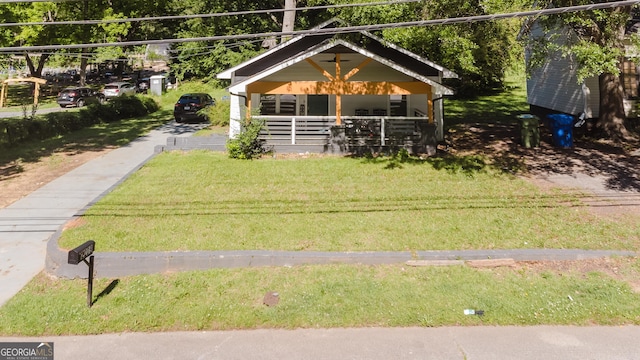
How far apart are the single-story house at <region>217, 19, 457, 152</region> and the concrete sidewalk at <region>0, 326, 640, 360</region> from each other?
933cm

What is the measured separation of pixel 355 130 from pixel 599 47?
7150 mm

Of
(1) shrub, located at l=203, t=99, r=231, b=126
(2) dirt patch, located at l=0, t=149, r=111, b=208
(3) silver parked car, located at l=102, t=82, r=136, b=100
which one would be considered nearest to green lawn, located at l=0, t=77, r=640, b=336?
(2) dirt patch, located at l=0, t=149, r=111, b=208

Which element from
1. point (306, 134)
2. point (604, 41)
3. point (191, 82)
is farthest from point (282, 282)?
point (191, 82)

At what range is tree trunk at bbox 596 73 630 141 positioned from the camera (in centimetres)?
1442

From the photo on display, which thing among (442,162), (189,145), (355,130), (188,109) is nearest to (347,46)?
(355,130)

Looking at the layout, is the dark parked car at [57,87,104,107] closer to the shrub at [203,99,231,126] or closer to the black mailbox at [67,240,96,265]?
the shrub at [203,99,231,126]

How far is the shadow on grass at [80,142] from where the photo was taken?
13.9m

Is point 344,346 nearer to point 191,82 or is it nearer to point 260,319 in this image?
point 260,319

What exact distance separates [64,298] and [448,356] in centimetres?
547

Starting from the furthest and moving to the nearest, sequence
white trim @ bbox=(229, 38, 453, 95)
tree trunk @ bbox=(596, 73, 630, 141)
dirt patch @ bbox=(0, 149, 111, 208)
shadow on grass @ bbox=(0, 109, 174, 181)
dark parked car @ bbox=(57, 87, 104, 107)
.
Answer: dark parked car @ bbox=(57, 87, 104, 107), tree trunk @ bbox=(596, 73, 630, 141), shadow on grass @ bbox=(0, 109, 174, 181), white trim @ bbox=(229, 38, 453, 95), dirt patch @ bbox=(0, 149, 111, 208)

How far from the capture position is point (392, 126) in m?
14.3

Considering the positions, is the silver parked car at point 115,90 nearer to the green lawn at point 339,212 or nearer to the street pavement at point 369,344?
the green lawn at point 339,212

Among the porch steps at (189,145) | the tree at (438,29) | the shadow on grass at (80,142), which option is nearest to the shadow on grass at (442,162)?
the tree at (438,29)

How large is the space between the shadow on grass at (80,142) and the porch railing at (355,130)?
680cm
